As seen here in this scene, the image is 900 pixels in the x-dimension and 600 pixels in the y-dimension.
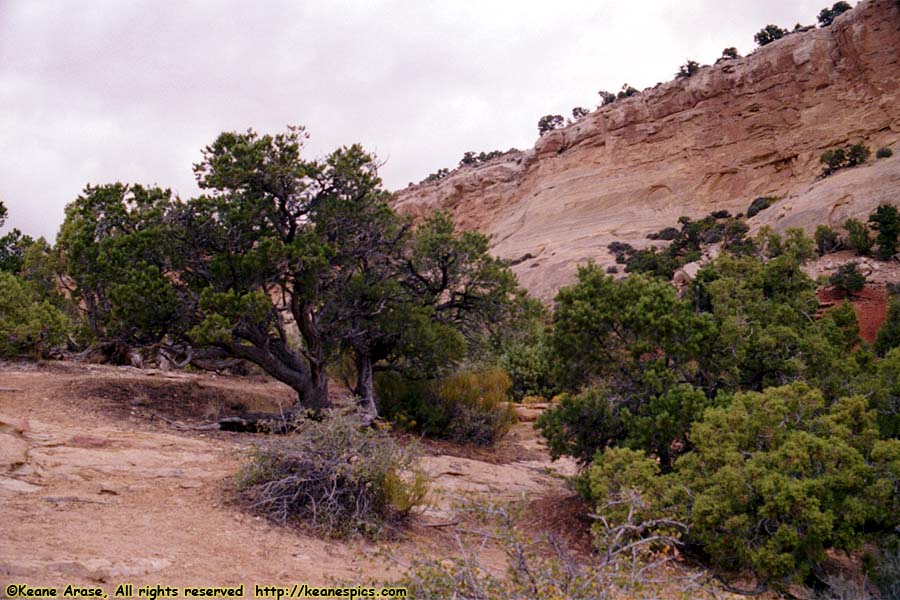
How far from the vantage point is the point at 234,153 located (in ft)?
38.1

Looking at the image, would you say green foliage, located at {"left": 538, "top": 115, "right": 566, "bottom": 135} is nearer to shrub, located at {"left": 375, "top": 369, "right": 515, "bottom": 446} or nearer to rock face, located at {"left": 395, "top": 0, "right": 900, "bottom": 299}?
rock face, located at {"left": 395, "top": 0, "right": 900, "bottom": 299}

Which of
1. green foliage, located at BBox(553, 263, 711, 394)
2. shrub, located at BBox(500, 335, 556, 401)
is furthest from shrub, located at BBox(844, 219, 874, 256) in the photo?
green foliage, located at BBox(553, 263, 711, 394)

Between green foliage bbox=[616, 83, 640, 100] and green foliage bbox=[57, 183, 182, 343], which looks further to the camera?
green foliage bbox=[616, 83, 640, 100]

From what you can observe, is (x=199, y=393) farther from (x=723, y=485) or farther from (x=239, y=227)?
(x=723, y=485)

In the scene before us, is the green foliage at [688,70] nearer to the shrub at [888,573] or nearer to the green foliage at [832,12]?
the green foliage at [832,12]

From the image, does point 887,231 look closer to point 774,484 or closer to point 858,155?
point 858,155

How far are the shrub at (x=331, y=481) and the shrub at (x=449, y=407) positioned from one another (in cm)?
599

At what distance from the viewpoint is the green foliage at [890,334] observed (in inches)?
478

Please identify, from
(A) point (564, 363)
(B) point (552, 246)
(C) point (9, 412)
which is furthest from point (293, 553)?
(B) point (552, 246)

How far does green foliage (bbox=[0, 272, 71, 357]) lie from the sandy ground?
6.91 feet

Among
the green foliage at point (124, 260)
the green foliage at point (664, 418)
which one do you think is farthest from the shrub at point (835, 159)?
the green foliage at point (124, 260)

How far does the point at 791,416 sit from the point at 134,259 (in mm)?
10517

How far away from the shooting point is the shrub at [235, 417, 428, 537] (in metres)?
6.33

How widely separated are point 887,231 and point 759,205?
14.4 meters
